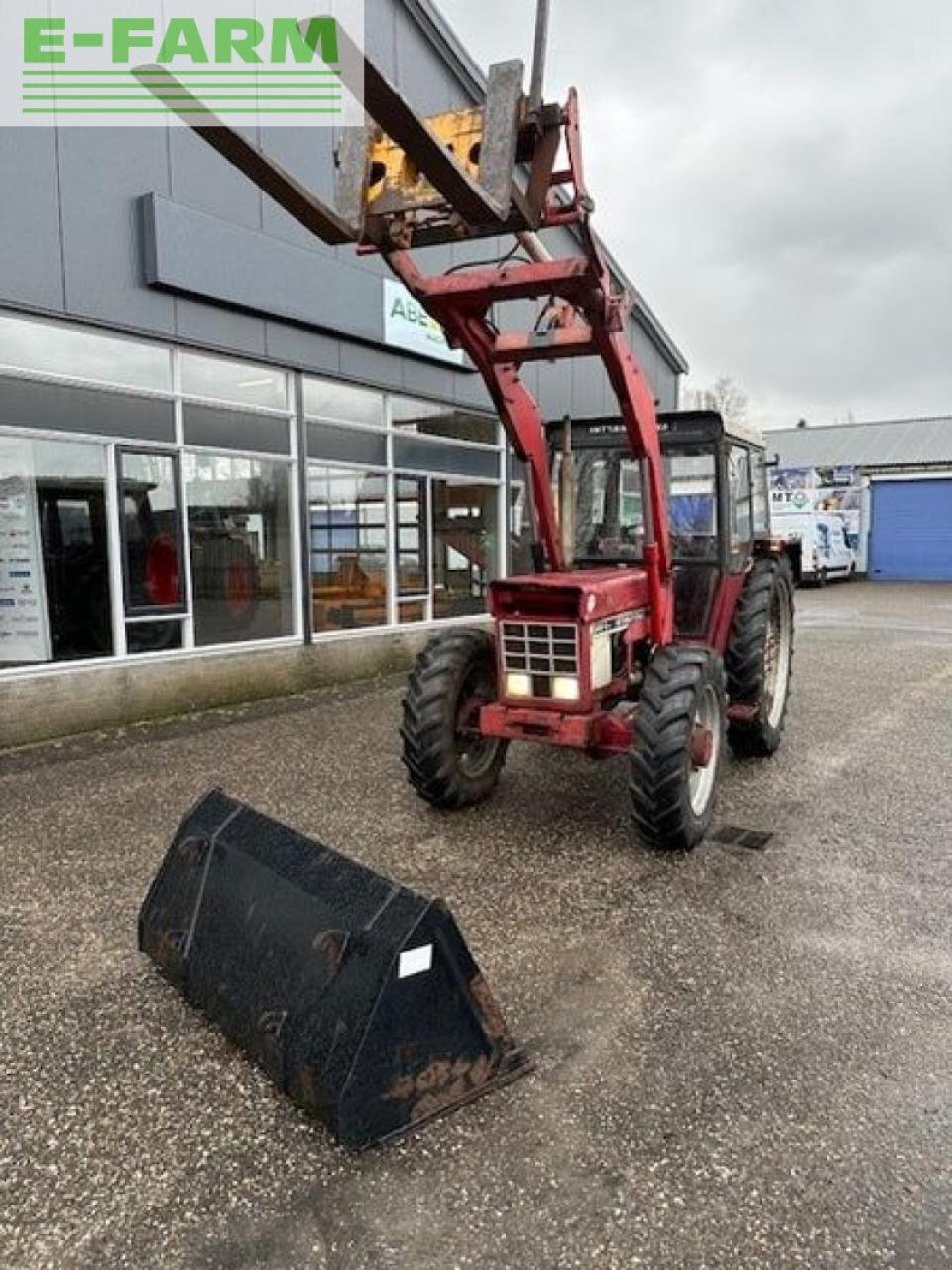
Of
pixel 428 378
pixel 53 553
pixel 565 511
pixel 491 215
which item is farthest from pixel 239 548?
pixel 491 215

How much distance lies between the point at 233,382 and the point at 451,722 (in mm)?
4946

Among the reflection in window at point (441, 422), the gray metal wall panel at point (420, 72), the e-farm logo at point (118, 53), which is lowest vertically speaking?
the reflection in window at point (441, 422)

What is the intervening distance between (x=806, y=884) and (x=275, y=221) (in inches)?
297

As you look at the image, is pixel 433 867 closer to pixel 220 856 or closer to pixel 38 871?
pixel 220 856

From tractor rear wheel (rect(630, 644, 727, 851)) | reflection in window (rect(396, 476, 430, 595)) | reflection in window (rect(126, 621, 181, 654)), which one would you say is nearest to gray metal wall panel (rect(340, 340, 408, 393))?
reflection in window (rect(396, 476, 430, 595))

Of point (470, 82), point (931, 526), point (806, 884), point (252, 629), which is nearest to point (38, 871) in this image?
point (806, 884)

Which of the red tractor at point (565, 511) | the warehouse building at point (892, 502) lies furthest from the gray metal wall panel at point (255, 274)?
the warehouse building at point (892, 502)

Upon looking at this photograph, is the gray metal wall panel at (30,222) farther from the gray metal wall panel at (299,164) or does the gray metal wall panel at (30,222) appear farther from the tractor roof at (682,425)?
the tractor roof at (682,425)

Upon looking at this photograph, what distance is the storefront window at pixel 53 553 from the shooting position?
6.91m

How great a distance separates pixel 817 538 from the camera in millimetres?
22656

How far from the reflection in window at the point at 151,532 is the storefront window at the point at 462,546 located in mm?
3727

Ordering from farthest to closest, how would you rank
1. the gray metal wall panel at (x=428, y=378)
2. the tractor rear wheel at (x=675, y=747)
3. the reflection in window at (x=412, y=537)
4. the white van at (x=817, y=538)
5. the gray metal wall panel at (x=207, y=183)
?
the white van at (x=817, y=538) < the reflection in window at (x=412, y=537) < the gray metal wall panel at (x=428, y=378) < the gray metal wall panel at (x=207, y=183) < the tractor rear wheel at (x=675, y=747)

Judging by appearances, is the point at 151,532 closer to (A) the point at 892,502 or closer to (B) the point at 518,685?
(B) the point at 518,685

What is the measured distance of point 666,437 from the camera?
19.0ft
